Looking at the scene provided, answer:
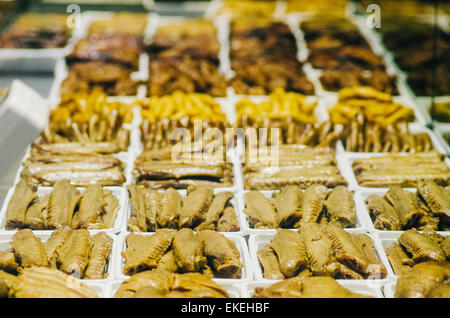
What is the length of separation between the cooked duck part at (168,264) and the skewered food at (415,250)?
4.17 ft

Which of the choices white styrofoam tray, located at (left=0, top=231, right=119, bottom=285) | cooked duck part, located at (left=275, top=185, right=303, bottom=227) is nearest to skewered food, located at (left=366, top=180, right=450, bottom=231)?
cooked duck part, located at (left=275, top=185, right=303, bottom=227)

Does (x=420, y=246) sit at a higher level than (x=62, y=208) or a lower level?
lower

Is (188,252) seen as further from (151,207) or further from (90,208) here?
(90,208)

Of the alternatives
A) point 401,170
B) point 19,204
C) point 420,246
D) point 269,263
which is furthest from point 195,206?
point 401,170

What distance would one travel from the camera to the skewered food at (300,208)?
9.93 ft

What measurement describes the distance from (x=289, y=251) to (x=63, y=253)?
4.16 feet

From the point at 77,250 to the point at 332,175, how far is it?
184 cm

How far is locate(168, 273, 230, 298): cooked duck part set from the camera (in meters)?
2.28

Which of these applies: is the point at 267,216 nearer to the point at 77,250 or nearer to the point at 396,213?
the point at 396,213

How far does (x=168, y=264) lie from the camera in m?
2.62

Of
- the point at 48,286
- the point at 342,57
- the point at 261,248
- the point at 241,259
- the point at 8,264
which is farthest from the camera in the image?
the point at 342,57

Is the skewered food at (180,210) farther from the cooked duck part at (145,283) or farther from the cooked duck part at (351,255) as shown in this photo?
the cooked duck part at (351,255)

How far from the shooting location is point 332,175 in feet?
11.3
